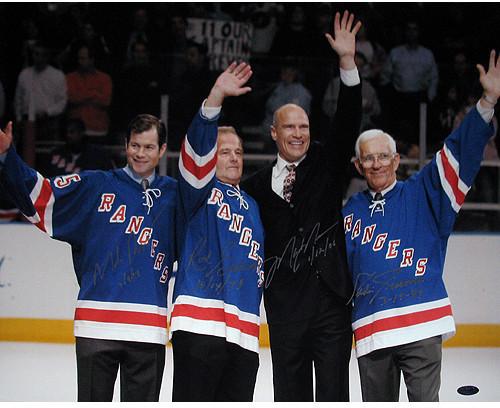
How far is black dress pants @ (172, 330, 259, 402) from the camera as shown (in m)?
2.85

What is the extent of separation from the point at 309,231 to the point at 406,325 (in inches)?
18.8

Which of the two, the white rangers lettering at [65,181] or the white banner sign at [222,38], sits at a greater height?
the white banner sign at [222,38]

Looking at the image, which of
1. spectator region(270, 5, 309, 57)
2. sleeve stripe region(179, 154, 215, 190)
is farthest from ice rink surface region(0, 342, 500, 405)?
spectator region(270, 5, 309, 57)

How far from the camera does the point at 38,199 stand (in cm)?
296

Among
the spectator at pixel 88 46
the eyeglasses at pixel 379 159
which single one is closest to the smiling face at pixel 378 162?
the eyeglasses at pixel 379 159

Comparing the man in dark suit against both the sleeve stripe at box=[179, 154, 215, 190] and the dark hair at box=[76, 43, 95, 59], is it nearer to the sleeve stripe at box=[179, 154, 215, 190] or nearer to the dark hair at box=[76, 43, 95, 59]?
the sleeve stripe at box=[179, 154, 215, 190]

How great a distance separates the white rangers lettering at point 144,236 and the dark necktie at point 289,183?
0.53 metres

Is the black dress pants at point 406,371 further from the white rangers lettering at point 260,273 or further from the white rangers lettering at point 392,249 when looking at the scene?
the white rangers lettering at point 260,273

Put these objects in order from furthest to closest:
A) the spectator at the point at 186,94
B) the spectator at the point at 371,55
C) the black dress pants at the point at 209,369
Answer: the spectator at the point at 371,55 < the spectator at the point at 186,94 < the black dress pants at the point at 209,369

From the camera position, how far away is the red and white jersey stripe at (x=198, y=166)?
2.90m

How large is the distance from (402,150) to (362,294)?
316 centimetres

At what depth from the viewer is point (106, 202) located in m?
3.01

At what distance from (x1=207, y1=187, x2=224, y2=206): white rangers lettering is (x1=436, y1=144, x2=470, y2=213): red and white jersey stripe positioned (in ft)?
2.54

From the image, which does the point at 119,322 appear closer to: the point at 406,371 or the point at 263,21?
the point at 406,371
